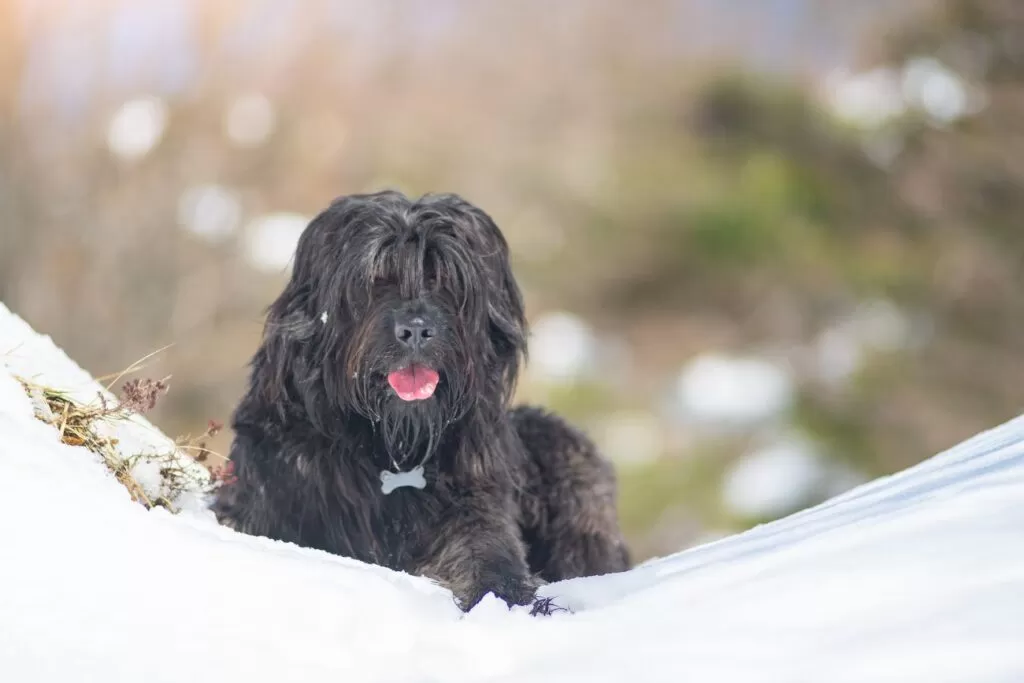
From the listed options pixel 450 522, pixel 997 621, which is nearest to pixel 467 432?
pixel 450 522

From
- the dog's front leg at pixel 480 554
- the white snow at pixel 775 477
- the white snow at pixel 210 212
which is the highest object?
the white snow at pixel 210 212

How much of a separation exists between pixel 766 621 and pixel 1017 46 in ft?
47.2

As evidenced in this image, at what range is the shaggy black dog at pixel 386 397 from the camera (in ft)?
13.2

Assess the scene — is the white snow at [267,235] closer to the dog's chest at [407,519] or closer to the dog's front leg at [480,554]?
the dog's chest at [407,519]

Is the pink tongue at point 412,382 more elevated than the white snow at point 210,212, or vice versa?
the white snow at point 210,212

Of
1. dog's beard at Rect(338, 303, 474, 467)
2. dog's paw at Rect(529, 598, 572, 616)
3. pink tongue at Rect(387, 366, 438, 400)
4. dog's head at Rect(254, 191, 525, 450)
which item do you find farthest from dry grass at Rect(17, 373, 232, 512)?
dog's paw at Rect(529, 598, 572, 616)

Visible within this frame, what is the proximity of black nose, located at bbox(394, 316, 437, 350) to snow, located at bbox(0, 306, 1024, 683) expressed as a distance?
37.2 inches

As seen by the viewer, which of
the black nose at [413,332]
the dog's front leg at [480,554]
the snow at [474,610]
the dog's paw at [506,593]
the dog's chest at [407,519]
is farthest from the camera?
the dog's chest at [407,519]

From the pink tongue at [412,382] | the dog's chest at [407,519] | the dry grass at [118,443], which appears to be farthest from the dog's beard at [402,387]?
the dry grass at [118,443]

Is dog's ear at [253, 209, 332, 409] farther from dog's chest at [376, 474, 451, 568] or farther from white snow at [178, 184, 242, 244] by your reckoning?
white snow at [178, 184, 242, 244]

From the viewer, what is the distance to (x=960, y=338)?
13.8m

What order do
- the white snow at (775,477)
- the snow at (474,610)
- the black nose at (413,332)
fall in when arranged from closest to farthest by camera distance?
the snow at (474,610) → the black nose at (413,332) → the white snow at (775,477)

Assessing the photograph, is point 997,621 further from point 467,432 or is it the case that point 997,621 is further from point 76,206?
point 76,206

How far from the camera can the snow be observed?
2.45 metres
